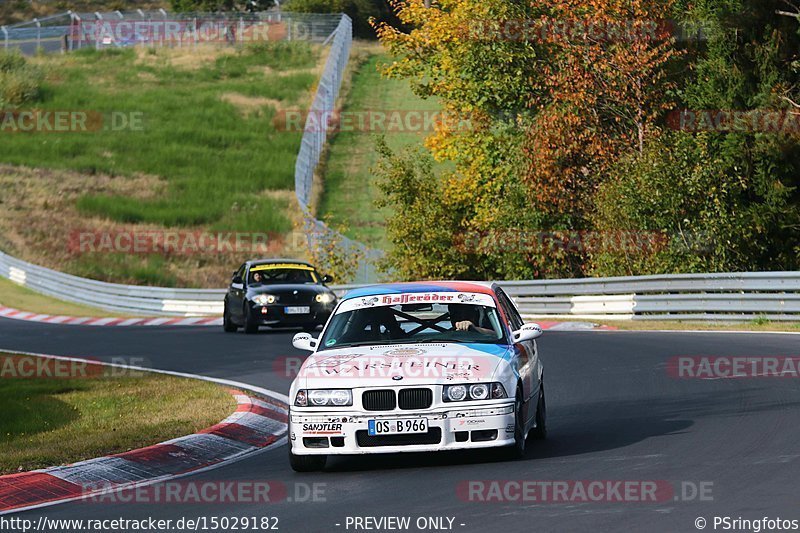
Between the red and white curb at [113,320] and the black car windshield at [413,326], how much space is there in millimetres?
23029

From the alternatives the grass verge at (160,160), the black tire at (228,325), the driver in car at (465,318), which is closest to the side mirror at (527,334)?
the driver in car at (465,318)

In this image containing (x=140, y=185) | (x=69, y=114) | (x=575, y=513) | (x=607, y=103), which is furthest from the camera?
(x=69, y=114)

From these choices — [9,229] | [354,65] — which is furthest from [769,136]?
[354,65]

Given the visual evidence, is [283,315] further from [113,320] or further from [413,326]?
[413,326]

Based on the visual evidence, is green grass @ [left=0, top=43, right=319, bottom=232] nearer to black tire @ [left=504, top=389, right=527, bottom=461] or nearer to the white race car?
the white race car

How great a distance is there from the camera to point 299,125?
7612 centimetres

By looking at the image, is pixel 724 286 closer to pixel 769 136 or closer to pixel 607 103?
pixel 769 136

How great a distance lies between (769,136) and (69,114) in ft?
176

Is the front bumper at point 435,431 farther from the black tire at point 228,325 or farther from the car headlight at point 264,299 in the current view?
the black tire at point 228,325

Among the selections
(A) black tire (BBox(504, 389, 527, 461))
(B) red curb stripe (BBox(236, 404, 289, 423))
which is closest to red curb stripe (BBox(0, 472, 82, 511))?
(A) black tire (BBox(504, 389, 527, 461))

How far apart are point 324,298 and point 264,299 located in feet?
3.78

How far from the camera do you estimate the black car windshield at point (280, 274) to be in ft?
93.5

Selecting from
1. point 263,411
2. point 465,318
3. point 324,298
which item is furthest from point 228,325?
point 465,318

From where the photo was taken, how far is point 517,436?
34.1 feet
